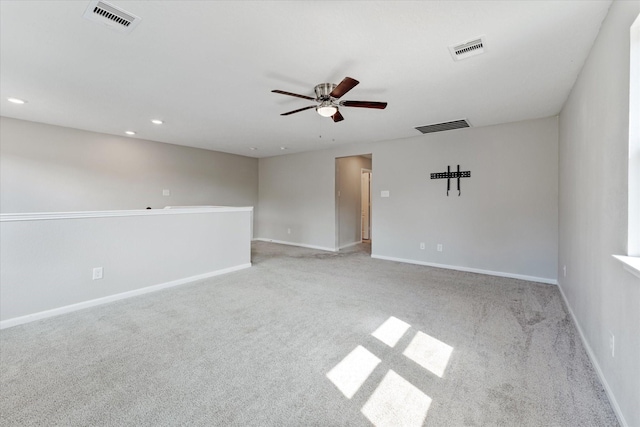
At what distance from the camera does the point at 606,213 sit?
69.7 inches

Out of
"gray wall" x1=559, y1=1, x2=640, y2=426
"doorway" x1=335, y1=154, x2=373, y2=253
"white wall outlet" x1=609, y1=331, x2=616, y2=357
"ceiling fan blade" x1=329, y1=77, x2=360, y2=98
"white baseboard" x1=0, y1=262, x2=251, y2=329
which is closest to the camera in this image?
"gray wall" x1=559, y1=1, x2=640, y2=426

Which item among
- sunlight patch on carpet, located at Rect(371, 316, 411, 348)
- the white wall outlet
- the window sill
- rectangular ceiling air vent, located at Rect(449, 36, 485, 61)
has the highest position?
rectangular ceiling air vent, located at Rect(449, 36, 485, 61)

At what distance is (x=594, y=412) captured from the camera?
149 centimetres

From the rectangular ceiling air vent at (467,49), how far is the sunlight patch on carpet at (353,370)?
2.50 m

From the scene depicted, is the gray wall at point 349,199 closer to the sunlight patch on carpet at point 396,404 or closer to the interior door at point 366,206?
the interior door at point 366,206

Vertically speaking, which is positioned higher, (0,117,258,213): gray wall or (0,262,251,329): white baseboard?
(0,117,258,213): gray wall

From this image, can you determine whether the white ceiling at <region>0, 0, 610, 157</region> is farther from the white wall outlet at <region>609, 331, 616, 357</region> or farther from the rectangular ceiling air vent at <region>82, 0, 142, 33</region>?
the white wall outlet at <region>609, 331, 616, 357</region>

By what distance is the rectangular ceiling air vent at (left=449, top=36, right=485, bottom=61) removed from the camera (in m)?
2.06

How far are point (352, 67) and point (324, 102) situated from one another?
1.49ft

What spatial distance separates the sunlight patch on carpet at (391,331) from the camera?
227 cm

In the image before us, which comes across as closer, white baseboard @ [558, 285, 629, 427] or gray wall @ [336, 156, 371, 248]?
white baseboard @ [558, 285, 629, 427]

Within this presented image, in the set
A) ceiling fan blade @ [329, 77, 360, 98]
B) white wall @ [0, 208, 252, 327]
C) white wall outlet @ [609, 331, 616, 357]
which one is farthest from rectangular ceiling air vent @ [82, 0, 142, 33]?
white wall outlet @ [609, 331, 616, 357]

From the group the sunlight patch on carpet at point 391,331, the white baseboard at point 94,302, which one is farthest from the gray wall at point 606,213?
the white baseboard at point 94,302

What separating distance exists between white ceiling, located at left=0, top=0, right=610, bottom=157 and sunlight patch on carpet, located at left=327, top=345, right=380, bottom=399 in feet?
7.90
